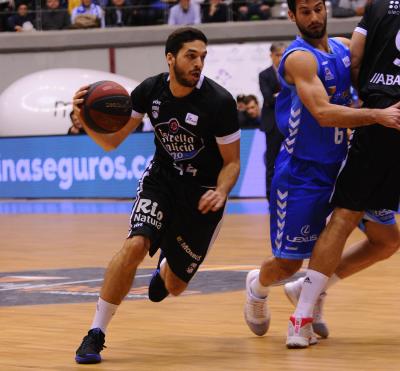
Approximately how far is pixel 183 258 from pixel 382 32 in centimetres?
161

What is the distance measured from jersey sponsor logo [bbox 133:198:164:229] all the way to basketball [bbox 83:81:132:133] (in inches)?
18.3

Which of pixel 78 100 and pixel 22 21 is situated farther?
pixel 22 21

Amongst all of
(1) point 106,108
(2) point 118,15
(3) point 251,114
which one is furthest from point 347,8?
(1) point 106,108

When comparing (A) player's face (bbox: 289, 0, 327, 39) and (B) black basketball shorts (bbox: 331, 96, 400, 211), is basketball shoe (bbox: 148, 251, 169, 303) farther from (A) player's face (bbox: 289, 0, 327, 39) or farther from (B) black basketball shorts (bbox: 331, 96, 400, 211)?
(A) player's face (bbox: 289, 0, 327, 39)

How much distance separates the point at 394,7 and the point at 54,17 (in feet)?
53.0

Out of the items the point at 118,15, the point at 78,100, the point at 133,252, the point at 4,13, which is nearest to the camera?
the point at 133,252

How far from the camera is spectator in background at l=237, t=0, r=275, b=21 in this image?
19.8 m

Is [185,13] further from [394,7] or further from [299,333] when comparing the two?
[299,333]

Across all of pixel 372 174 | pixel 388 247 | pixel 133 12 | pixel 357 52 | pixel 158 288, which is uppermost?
pixel 357 52

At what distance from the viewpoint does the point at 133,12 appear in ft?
67.4

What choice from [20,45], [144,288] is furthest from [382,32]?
[20,45]

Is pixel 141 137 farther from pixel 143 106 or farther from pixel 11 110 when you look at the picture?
pixel 143 106

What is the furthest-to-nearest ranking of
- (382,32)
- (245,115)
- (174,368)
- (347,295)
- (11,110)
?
(11,110)
(245,115)
(347,295)
(382,32)
(174,368)

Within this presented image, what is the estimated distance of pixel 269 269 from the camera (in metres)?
5.87
